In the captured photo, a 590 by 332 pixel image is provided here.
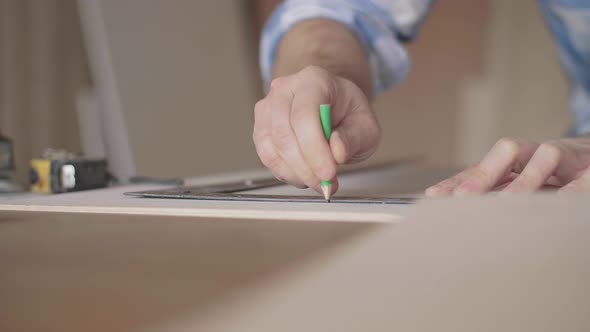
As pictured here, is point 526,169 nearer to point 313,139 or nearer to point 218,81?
point 313,139

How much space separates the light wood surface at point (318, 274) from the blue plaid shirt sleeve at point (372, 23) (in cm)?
74

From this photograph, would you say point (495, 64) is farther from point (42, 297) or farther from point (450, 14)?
point (42, 297)

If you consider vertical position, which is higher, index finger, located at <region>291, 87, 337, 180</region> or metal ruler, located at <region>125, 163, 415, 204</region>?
index finger, located at <region>291, 87, 337, 180</region>

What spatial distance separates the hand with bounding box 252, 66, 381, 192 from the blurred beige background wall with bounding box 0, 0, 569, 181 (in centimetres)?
124

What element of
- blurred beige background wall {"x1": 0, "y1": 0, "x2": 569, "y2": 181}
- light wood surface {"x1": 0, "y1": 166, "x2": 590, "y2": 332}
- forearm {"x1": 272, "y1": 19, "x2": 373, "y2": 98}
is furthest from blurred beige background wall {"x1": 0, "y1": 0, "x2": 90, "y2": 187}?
light wood surface {"x1": 0, "y1": 166, "x2": 590, "y2": 332}

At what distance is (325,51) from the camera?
98 cm

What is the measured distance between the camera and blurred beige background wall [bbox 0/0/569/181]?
1713 mm

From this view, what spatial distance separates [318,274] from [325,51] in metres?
0.74

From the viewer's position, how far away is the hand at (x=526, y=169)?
1.77ft

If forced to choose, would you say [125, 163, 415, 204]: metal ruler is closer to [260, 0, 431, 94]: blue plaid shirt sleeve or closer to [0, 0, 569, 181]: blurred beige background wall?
[260, 0, 431, 94]: blue plaid shirt sleeve

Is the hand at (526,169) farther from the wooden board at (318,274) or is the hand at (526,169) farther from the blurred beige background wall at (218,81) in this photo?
the blurred beige background wall at (218,81)

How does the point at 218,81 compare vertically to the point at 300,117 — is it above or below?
above

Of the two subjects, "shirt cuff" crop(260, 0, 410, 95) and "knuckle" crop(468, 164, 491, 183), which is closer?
"knuckle" crop(468, 164, 491, 183)

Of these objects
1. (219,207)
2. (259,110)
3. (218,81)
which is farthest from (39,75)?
(219,207)
